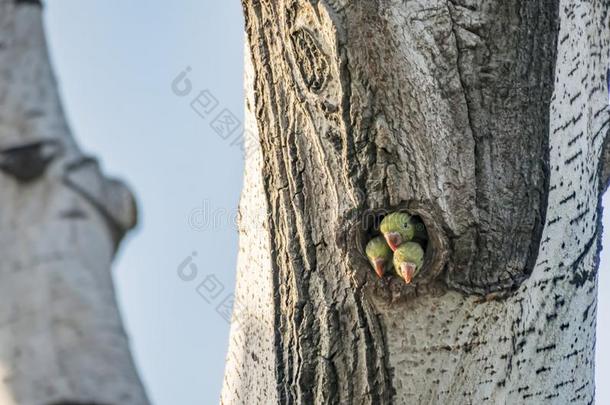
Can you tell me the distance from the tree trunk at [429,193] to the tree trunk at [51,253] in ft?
2.22

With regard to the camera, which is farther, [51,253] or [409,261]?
[409,261]

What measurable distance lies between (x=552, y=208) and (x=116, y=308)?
0.90m

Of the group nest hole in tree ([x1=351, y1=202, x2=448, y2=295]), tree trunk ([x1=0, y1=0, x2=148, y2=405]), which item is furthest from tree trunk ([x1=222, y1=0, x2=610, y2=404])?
tree trunk ([x1=0, y1=0, x2=148, y2=405])

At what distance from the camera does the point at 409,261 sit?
1268 millimetres

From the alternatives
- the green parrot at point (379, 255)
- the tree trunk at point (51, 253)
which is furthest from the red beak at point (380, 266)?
the tree trunk at point (51, 253)

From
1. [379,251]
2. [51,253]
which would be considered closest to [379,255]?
[379,251]

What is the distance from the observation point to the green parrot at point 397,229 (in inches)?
49.0

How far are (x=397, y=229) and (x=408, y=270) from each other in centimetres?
5

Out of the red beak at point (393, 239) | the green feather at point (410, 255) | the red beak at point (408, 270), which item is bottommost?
the red beak at point (408, 270)

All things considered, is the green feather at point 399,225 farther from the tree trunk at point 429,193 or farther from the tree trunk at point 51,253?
the tree trunk at point 51,253

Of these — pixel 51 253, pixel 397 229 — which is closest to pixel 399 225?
pixel 397 229

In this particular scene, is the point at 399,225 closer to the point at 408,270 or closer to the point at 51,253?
the point at 408,270

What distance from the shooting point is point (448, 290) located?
51.7 inches

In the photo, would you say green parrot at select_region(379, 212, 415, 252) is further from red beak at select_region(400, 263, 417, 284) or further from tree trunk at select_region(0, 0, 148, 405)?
tree trunk at select_region(0, 0, 148, 405)
